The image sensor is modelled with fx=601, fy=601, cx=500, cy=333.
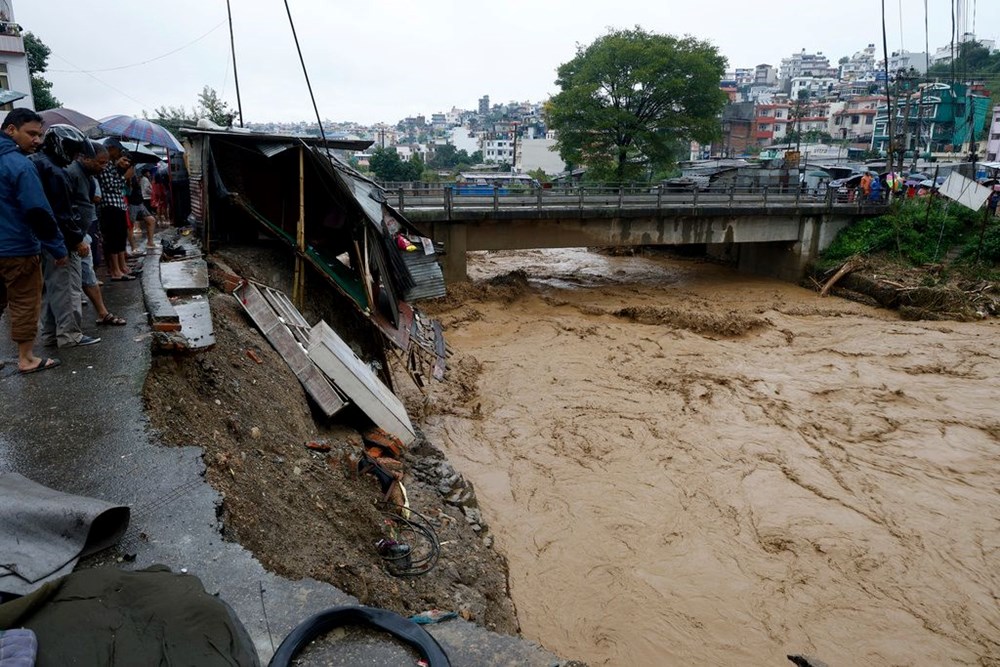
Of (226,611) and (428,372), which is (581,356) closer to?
(428,372)

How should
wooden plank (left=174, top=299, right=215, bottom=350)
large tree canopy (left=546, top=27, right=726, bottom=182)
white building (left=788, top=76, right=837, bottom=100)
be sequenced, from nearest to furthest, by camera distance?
wooden plank (left=174, top=299, right=215, bottom=350) → large tree canopy (left=546, top=27, right=726, bottom=182) → white building (left=788, top=76, right=837, bottom=100)

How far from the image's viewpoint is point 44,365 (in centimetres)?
470

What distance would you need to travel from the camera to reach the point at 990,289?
56.6 feet

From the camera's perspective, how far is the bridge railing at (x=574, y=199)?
Result: 57.1 feet

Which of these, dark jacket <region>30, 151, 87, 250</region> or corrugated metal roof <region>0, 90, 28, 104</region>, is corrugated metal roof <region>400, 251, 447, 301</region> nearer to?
dark jacket <region>30, 151, 87, 250</region>

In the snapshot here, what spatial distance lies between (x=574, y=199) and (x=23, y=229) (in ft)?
51.5

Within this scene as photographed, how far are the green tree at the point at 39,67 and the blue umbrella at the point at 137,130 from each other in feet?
75.4

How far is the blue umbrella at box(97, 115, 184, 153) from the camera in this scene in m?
10.6

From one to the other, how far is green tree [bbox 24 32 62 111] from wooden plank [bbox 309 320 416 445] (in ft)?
99.3

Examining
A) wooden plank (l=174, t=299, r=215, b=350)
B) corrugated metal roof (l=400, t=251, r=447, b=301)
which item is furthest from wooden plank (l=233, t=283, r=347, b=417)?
corrugated metal roof (l=400, t=251, r=447, b=301)

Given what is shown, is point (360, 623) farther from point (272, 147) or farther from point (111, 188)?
point (272, 147)

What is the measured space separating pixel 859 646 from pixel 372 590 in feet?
15.5

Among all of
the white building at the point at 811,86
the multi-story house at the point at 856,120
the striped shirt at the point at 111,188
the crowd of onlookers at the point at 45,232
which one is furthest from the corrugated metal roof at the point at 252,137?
the white building at the point at 811,86

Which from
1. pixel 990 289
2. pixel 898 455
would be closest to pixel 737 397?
pixel 898 455
